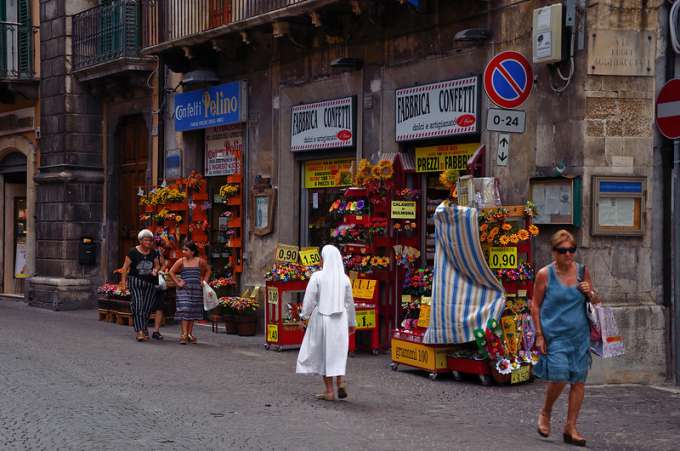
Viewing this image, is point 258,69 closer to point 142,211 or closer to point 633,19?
point 142,211

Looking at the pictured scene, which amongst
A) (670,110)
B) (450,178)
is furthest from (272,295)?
(670,110)

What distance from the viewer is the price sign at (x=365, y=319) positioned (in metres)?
13.7

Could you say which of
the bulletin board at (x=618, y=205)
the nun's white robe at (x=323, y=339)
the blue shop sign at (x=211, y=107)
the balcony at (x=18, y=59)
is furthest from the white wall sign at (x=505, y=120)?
the balcony at (x=18, y=59)

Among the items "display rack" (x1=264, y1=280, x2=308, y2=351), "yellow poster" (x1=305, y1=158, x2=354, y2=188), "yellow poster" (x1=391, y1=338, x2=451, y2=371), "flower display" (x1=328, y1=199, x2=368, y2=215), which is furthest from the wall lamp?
"yellow poster" (x1=391, y1=338, x2=451, y2=371)

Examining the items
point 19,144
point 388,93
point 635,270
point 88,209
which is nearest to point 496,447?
point 635,270

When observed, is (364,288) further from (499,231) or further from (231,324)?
(231,324)

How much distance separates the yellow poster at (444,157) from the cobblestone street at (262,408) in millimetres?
2725

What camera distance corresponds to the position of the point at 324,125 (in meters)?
16.2

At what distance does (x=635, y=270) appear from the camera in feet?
38.3

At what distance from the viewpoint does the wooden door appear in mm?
21859

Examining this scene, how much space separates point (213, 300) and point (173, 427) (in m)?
7.21

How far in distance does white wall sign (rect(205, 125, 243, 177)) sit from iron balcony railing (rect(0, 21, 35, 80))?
6.35 meters

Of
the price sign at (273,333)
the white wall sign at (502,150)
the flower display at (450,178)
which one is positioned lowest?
the price sign at (273,333)

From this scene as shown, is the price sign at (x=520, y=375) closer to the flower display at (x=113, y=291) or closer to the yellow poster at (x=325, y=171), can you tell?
the yellow poster at (x=325, y=171)
